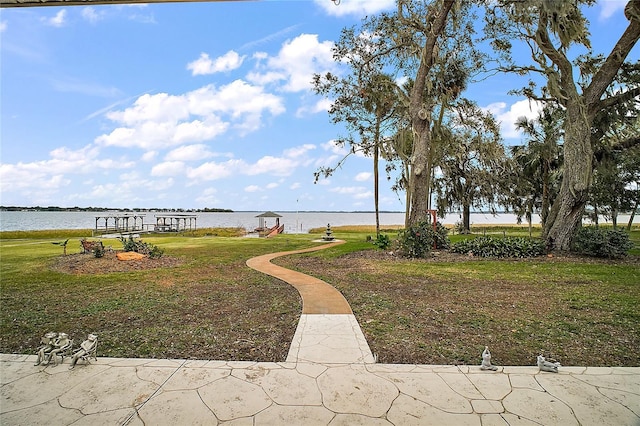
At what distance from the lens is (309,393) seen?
2.59 meters

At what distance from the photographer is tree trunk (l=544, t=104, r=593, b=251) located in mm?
10820

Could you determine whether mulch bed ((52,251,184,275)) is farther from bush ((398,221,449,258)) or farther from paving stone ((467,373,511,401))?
paving stone ((467,373,511,401))

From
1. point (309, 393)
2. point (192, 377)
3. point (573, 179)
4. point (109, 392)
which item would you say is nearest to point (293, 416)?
point (309, 393)

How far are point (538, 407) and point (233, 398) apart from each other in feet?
7.01

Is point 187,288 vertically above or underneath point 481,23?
underneath

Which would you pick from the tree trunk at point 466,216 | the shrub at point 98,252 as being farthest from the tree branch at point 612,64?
the shrub at point 98,252

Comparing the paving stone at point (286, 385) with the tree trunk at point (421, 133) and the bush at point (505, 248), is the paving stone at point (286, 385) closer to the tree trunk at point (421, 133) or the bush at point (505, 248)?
the tree trunk at point (421, 133)

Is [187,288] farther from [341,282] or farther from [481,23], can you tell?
[481,23]

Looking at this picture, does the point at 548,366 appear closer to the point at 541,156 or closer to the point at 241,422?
the point at 241,422

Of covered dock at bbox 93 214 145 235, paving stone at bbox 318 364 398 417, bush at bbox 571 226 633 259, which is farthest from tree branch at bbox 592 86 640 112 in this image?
covered dock at bbox 93 214 145 235

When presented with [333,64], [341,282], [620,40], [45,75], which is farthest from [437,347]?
[333,64]

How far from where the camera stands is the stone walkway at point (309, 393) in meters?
2.26

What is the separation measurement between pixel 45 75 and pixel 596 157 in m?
16.2

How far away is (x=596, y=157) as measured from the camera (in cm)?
1255
